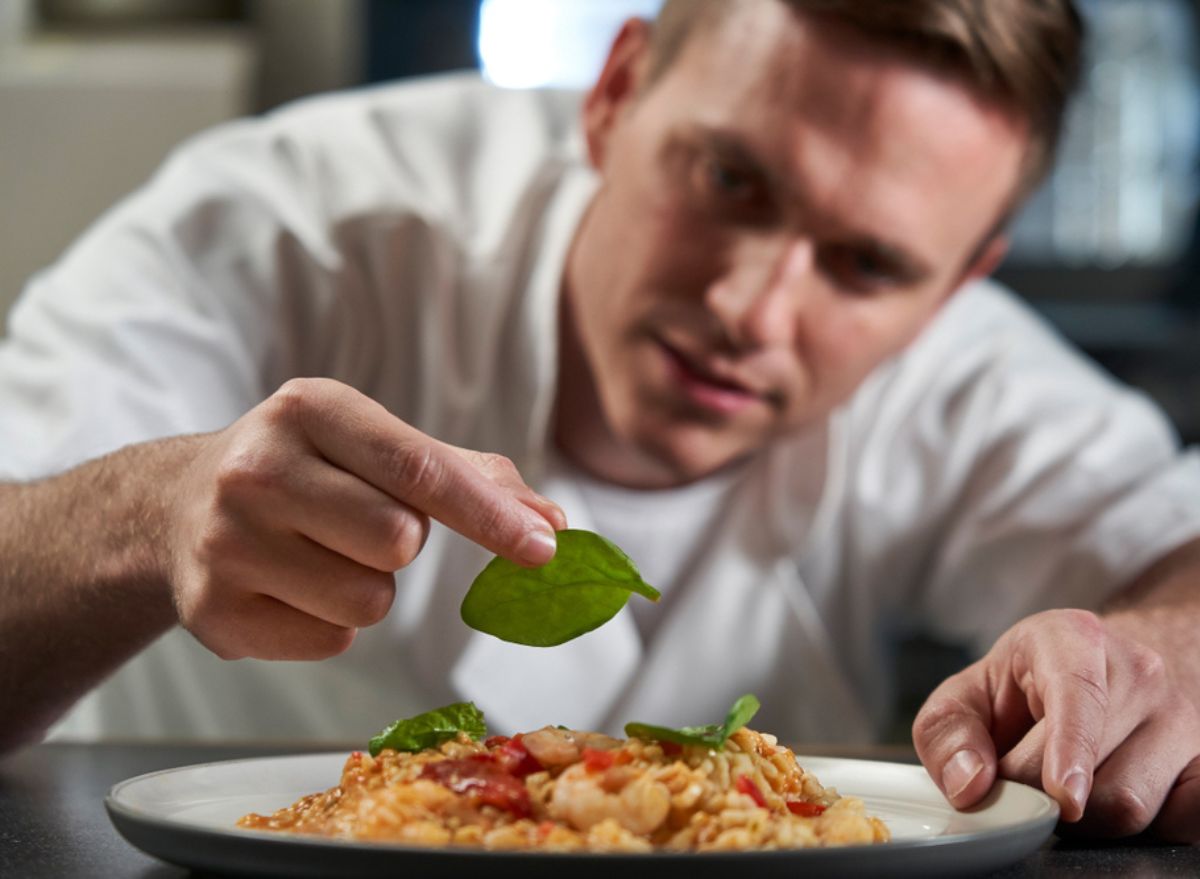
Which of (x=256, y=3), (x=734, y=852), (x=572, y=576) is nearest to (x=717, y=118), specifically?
(x=572, y=576)

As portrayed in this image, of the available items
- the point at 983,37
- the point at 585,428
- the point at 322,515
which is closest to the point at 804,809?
the point at 322,515

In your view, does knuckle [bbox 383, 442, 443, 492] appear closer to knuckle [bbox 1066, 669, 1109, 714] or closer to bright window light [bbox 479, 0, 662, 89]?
knuckle [bbox 1066, 669, 1109, 714]

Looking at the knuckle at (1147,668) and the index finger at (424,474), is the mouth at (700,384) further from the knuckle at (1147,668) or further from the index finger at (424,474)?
the index finger at (424,474)

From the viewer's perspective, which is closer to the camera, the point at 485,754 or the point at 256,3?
the point at 485,754

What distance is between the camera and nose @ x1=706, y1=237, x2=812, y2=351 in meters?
1.29

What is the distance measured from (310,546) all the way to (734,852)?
27 centimetres

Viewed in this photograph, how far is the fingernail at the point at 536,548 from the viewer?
1.92 ft

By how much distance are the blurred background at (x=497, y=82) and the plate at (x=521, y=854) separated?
172 centimetres

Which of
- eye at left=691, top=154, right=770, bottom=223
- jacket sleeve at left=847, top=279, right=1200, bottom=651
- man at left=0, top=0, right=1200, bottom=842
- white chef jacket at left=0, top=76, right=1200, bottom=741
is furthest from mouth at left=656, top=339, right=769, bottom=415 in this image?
jacket sleeve at left=847, top=279, right=1200, bottom=651

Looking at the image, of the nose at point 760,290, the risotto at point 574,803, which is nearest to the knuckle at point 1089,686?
the risotto at point 574,803

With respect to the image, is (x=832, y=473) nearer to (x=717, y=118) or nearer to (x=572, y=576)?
(x=717, y=118)

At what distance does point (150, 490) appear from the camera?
808mm

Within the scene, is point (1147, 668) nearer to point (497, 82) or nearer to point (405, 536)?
point (405, 536)

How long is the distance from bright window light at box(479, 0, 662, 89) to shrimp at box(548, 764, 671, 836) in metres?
2.00
